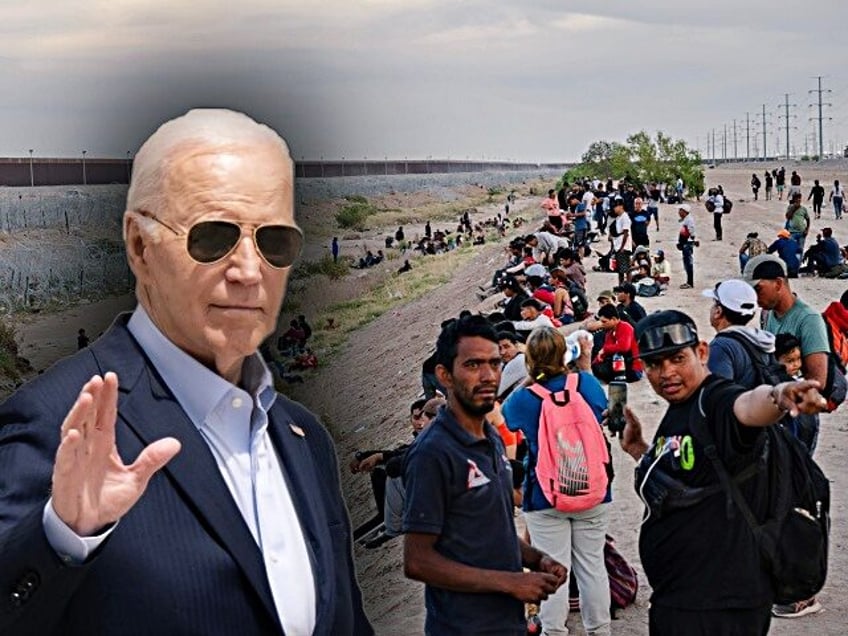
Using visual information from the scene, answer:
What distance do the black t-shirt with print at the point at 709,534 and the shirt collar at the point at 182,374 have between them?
212 cm

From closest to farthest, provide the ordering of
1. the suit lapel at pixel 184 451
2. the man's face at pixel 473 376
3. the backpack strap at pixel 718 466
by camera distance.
→ 1. the suit lapel at pixel 184 451
2. the backpack strap at pixel 718 466
3. the man's face at pixel 473 376

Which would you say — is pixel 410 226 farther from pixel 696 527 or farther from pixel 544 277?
pixel 696 527

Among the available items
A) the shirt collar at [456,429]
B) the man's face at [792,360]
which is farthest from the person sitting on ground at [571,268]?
the shirt collar at [456,429]

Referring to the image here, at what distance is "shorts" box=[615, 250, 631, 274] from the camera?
17.8 metres

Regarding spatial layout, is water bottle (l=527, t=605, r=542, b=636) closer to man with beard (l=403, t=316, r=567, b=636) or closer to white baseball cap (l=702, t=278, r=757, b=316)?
white baseball cap (l=702, t=278, r=757, b=316)

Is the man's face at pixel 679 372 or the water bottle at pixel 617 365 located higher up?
the man's face at pixel 679 372

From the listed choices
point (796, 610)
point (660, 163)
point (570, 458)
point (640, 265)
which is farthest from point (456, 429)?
point (660, 163)

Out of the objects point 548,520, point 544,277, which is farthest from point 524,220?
point 548,520

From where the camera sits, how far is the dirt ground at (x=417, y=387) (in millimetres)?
6864

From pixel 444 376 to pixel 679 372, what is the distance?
851 millimetres

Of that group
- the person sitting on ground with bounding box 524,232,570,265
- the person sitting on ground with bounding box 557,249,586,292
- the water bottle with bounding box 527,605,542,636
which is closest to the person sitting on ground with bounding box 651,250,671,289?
the person sitting on ground with bounding box 524,232,570,265

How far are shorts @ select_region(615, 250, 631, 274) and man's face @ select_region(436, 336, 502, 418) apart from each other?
1335cm

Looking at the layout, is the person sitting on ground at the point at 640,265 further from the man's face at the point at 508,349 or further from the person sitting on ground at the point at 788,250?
the man's face at the point at 508,349

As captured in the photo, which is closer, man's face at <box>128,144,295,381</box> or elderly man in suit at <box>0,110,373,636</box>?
elderly man in suit at <box>0,110,373,636</box>
